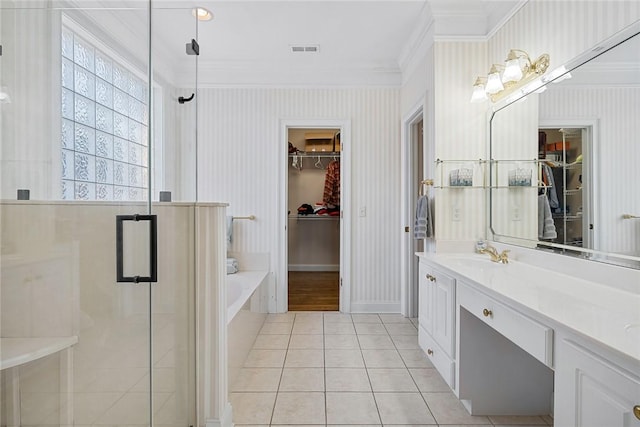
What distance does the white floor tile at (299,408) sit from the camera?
1.72 m

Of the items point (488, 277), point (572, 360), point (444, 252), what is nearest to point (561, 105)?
point (488, 277)

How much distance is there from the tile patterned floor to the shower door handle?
3.27ft

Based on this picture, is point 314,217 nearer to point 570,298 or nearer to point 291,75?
point 291,75

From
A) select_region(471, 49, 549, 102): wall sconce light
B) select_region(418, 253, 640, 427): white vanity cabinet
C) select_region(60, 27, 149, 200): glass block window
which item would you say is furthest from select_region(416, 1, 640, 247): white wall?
select_region(60, 27, 149, 200): glass block window

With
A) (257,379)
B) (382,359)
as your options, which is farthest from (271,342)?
(382,359)

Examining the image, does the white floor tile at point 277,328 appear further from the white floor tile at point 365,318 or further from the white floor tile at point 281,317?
the white floor tile at point 365,318

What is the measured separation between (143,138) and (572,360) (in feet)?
5.88

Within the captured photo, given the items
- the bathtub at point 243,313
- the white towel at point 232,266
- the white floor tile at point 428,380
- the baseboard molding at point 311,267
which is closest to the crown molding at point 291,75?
the white towel at point 232,266

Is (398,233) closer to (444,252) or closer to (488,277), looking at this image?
(444,252)

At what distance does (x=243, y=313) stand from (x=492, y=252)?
1.83 meters

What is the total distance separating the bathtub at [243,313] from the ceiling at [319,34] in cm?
155

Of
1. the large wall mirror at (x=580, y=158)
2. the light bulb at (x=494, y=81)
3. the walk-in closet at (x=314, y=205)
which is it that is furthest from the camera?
the walk-in closet at (x=314, y=205)

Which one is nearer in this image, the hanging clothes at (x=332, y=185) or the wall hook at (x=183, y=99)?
the wall hook at (x=183, y=99)

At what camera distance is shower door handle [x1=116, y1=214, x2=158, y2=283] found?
4.20ft
